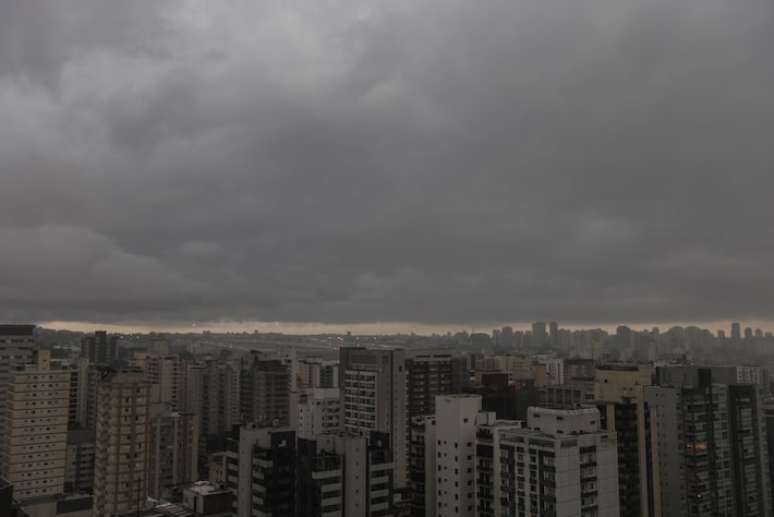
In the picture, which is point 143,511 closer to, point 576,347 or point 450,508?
point 450,508

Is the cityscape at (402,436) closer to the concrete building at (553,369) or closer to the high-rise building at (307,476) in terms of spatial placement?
the high-rise building at (307,476)

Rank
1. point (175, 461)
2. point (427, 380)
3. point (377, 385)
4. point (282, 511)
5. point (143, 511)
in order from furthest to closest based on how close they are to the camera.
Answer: point (427, 380) < point (175, 461) < point (377, 385) < point (143, 511) < point (282, 511)

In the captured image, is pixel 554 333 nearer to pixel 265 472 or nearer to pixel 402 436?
pixel 402 436

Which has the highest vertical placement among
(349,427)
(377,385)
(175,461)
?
(377,385)

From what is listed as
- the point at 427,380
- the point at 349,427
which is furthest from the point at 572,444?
the point at 427,380

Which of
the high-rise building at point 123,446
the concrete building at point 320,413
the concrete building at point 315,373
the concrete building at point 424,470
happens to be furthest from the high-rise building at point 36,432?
the concrete building at point 315,373

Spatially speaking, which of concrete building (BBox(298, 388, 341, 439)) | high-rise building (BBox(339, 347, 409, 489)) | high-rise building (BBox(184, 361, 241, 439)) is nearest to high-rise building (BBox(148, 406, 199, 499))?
concrete building (BBox(298, 388, 341, 439))
